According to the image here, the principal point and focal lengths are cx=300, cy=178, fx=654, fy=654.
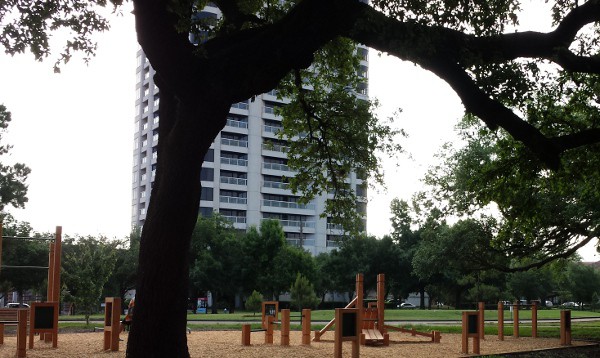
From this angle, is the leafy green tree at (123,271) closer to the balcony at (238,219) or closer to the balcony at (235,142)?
the balcony at (238,219)

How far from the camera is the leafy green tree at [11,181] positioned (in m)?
38.4

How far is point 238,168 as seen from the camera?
80.9m

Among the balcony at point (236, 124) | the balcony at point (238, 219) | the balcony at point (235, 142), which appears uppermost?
the balcony at point (236, 124)

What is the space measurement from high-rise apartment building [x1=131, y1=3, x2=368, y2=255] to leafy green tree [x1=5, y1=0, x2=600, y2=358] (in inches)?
2646

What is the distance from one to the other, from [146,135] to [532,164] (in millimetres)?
70618

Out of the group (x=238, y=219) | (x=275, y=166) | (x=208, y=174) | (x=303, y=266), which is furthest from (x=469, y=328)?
(x=275, y=166)

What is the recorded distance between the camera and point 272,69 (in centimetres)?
973

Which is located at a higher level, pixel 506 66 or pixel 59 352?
pixel 506 66

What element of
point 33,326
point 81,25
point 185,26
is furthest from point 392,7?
point 33,326

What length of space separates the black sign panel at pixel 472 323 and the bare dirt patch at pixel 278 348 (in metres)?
0.59

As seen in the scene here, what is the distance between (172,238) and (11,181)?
109ft

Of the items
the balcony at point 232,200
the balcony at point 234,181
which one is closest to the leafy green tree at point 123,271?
the balcony at point 232,200

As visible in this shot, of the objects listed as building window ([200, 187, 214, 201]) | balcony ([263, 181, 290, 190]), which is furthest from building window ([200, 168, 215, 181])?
balcony ([263, 181, 290, 190])

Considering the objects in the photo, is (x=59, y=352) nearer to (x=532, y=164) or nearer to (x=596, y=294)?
(x=532, y=164)
